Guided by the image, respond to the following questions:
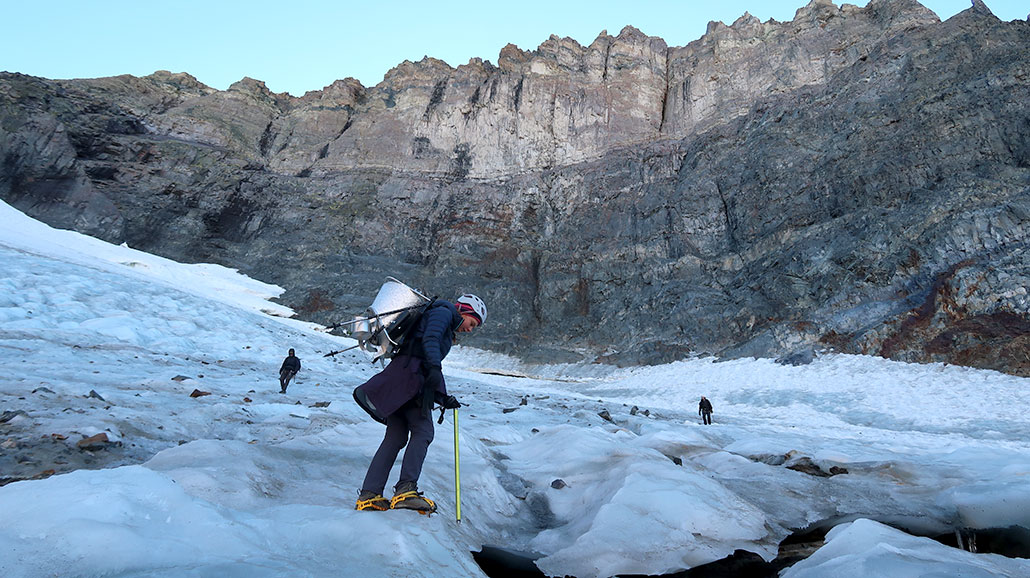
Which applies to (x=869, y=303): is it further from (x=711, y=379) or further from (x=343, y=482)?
(x=343, y=482)

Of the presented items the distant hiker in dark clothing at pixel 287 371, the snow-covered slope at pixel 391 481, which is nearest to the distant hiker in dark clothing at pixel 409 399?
the snow-covered slope at pixel 391 481

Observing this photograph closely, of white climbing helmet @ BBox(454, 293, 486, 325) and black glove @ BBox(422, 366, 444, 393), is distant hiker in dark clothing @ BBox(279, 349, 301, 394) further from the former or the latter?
black glove @ BBox(422, 366, 444, 393)

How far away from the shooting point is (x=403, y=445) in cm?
441

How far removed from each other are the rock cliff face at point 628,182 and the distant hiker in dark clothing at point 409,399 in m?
26.5

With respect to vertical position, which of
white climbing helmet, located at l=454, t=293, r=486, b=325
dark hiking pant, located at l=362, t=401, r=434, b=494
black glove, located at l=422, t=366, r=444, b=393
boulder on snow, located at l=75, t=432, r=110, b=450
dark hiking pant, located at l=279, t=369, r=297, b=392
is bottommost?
dark hiking pant, located at l=279, t=369, r=297, b=392

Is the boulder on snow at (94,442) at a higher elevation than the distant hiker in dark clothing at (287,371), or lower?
higher

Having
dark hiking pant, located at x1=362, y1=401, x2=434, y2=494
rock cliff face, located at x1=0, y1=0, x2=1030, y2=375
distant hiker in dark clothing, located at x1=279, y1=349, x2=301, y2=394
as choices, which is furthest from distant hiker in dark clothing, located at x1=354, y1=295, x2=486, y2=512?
rock cliff face, located at x1=0, y1=0, x2=1030, y2=375

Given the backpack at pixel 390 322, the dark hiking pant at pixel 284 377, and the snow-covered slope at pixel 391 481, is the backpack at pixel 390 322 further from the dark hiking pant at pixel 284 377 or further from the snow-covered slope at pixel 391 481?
the dark hiking pant at pixel 284 377

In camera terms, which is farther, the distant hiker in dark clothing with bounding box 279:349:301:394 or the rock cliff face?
the rock cliff face

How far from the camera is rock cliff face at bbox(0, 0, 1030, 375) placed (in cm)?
3034

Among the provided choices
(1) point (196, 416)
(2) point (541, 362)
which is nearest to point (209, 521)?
(1) point (196, 416)

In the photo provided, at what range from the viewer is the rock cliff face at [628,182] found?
30.3 meters

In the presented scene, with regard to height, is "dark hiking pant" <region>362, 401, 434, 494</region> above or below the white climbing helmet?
below

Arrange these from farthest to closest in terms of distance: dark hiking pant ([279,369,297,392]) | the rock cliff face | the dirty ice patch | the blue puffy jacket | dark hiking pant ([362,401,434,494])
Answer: the rock cliff face, dark hiking pant ([279,369,297,392]), the blue puffy jacket, dark hiking pant ([362,401,434,494]), the dirty ice patch
